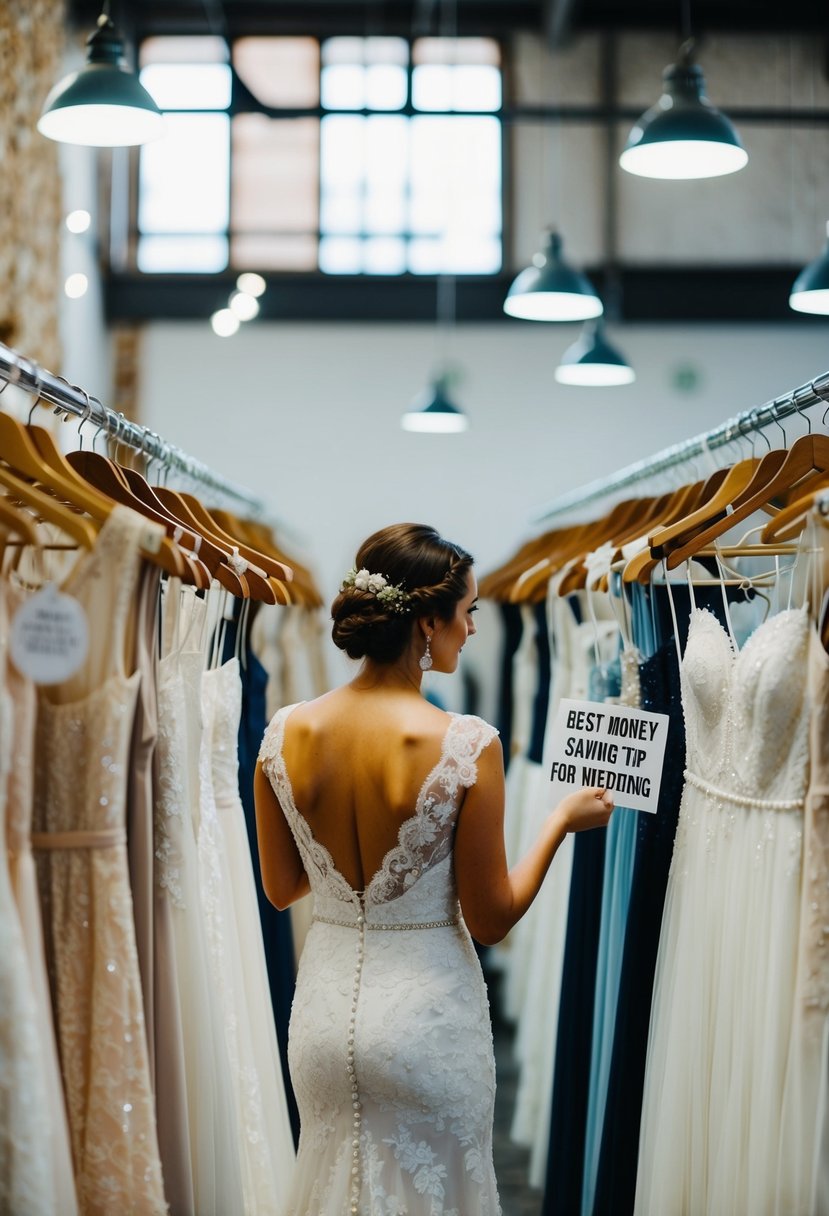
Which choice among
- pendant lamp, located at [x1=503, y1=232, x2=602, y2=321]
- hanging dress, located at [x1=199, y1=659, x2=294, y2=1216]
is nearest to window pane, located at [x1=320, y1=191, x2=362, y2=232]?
pendant lamp, located at [x1=503, y1=232, x2=602, y2=321]

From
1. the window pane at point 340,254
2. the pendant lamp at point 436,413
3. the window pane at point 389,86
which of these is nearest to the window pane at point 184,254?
the window pane at point 340,254

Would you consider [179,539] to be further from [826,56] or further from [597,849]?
[826,56]

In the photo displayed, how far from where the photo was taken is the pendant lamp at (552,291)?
5.27 m

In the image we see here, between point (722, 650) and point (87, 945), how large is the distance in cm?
126

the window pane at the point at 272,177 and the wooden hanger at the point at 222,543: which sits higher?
the window pane at the point at 272,177

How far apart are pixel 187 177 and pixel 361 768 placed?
750cm

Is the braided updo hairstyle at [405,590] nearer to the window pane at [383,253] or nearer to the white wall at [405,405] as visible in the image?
the white wall at [405,405]

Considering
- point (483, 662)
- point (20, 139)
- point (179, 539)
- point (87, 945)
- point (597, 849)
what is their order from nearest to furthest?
point (87, 945)
point (179, 539)
point (597, 849)
point (20, 139)
point (483, 662)

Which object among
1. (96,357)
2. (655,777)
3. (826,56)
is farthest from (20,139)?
(655,777)

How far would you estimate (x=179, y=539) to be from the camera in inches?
91.4

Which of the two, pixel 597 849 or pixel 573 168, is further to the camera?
pixel 573 168

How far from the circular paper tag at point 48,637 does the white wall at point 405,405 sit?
6.97m

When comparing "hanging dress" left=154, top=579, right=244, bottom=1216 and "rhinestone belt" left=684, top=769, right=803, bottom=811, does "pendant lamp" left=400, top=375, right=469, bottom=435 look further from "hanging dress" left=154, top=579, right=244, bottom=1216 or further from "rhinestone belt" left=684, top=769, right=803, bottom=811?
"hanging dress" left=154, top=579, right=244, bottom=1216

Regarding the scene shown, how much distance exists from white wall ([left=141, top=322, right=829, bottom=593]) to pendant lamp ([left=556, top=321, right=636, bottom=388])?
6.46ft
